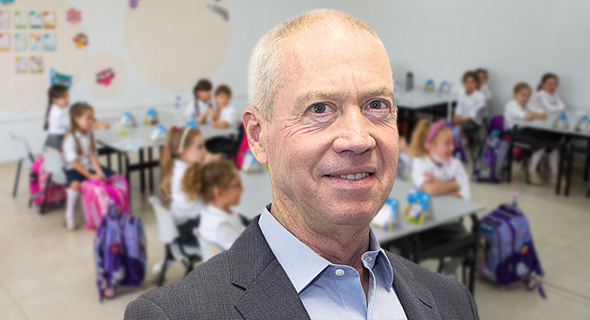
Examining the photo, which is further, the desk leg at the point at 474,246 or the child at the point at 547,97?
the child at the point at 547,97

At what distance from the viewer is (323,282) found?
2.43ft

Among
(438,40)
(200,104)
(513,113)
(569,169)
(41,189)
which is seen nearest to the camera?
(41,189)

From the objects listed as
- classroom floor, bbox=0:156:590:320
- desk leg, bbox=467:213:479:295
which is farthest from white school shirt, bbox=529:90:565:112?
desk leg, bbox=467:213:479:295

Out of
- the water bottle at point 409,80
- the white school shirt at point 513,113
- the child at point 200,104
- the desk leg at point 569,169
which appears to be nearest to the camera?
the desk leg at point 569,169

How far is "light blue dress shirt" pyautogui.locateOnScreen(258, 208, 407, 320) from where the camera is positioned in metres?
0.72

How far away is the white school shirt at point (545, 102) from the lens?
5.91 m

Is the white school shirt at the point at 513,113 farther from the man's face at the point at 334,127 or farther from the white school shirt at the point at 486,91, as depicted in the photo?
the man's face at the point at 334,127

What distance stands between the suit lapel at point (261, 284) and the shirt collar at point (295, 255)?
0.01m

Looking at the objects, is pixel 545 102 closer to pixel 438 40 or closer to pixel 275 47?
pixel 438 40

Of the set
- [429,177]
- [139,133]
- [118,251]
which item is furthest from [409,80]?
[118,251]

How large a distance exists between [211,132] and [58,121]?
1.39 metres

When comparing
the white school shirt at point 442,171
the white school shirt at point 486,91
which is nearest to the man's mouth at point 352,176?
the white school shirt at point 442,171

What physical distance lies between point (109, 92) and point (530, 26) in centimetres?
478

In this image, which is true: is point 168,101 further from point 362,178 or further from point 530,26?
point 362,178
